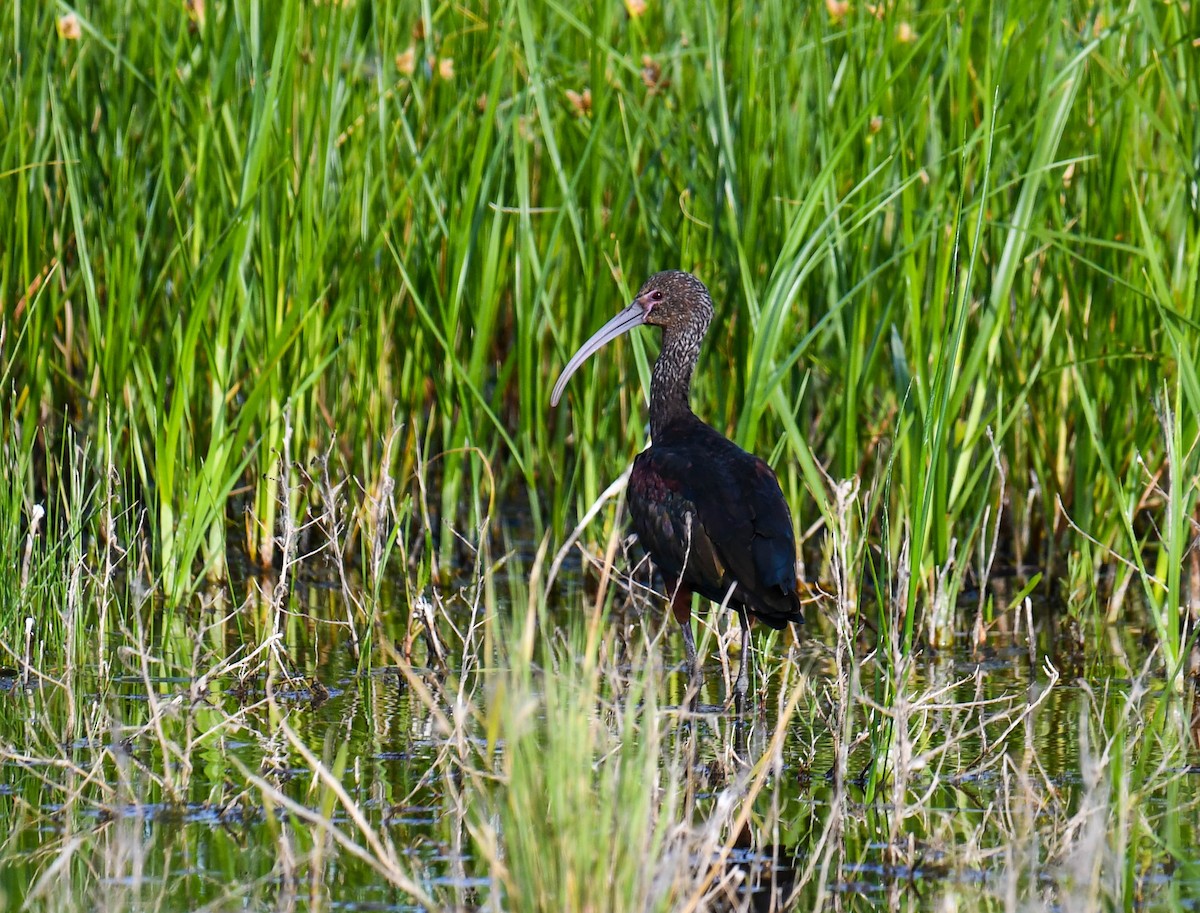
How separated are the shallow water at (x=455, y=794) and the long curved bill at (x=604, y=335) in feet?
3.53

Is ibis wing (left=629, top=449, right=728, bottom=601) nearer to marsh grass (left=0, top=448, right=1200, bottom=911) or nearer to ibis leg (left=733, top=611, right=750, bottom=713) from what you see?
ibis leg (left=733, top=611, right=750, bottom=713)

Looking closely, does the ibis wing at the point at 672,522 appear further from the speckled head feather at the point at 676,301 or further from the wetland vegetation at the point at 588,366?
the speckled head feather at the point at 676,301

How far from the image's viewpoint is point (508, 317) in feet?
26.3

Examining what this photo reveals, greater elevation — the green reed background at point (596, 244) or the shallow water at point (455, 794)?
the green reed background at point (596, 244)

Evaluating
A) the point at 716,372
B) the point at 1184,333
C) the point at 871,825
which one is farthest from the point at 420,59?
the point at 871,825

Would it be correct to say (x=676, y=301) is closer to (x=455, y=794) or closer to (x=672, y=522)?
(x=672, y=522)

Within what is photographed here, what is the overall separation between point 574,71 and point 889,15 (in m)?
1.29

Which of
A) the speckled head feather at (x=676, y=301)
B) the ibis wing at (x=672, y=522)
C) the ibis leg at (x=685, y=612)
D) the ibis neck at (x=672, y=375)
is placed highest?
the speckled head feather at (x=676, y=301)

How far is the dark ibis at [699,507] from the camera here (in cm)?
479

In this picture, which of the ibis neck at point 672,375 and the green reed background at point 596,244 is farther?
the ibis neck at point 672,375

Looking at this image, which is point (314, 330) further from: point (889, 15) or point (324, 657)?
point (889, 15)

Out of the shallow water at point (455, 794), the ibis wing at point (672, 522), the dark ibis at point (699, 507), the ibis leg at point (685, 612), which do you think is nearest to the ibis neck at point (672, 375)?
the dark ibis at point (699, 507)

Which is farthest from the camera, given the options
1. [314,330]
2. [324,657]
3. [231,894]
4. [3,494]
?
[314,330]

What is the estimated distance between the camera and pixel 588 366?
19.6ft
